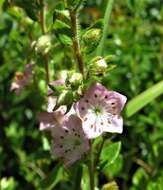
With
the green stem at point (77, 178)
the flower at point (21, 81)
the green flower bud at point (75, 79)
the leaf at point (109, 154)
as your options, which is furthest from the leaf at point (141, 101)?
the flower at point (21, 81)

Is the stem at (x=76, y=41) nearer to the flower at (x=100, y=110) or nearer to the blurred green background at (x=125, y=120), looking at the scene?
the flower at (x=100, y=110)

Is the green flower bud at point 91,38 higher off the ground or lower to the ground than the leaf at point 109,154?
higher

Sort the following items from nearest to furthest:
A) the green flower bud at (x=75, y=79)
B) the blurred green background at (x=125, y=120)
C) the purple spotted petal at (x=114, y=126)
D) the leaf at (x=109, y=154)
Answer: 1. the green flower bud at (x=75, y=79)
2. the purple spotted petal at (x=114, y=126)
3. the leaf at (x=109, y=154)
4. the blurred green background at (x=125, y=120)

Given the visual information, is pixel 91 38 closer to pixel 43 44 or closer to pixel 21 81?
pixel 43 44

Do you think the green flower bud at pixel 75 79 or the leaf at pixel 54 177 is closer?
the green flower bud at pixel 75 79

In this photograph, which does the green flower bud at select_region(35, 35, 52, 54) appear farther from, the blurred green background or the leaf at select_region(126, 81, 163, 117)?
the blurred green background

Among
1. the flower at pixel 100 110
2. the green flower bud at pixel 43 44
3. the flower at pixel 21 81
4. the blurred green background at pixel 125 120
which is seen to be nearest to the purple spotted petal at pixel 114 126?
the flower at pixel 100 110

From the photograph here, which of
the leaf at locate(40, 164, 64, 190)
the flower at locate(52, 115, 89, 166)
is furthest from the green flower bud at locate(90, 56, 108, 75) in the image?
the leaf at locate(40, 164, 64, 190)

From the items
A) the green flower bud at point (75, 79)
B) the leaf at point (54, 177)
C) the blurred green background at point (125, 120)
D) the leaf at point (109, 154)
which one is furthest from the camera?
→ the blurred green background at point (125, 120)

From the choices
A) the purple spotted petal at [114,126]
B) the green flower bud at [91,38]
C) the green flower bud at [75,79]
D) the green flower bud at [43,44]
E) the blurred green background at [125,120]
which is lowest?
the blurred green background at [125,120]
